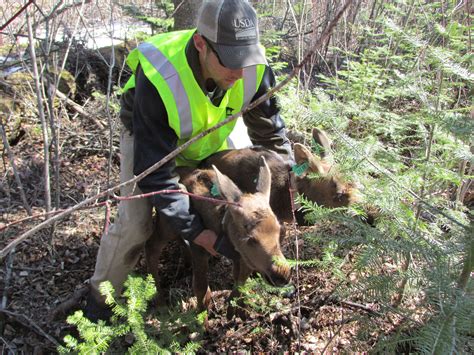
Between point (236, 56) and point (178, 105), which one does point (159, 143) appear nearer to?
point (178, 105)

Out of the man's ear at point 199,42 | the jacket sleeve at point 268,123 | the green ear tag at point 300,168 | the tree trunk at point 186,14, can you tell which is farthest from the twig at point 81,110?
the green ear tag at point 300,168

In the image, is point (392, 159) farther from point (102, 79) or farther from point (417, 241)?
point (102, 79)

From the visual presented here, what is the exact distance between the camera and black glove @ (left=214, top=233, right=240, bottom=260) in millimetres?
4227

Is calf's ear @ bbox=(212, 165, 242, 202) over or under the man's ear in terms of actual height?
under

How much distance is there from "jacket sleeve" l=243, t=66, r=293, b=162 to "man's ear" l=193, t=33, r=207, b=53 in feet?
3.14

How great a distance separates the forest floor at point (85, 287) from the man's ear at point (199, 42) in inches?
→ 69.1

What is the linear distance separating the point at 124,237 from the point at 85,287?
0.90m

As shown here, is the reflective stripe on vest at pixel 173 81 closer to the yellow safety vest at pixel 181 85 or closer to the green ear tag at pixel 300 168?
the yellow safety vest at pixel 181 85

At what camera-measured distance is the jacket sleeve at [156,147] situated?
3.88 metres

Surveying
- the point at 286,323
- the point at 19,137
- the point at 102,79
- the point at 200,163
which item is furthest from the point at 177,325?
the point at 102,79

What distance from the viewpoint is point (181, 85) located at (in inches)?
156

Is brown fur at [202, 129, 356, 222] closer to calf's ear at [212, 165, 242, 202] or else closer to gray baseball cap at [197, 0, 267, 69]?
calf's ear at [212, 165, 242, 202]

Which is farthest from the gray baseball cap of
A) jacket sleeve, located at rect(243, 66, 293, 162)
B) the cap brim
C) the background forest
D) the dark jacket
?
jacket sleeve, located at rect(243, 66, 293, 162)

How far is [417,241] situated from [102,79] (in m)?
6.51
